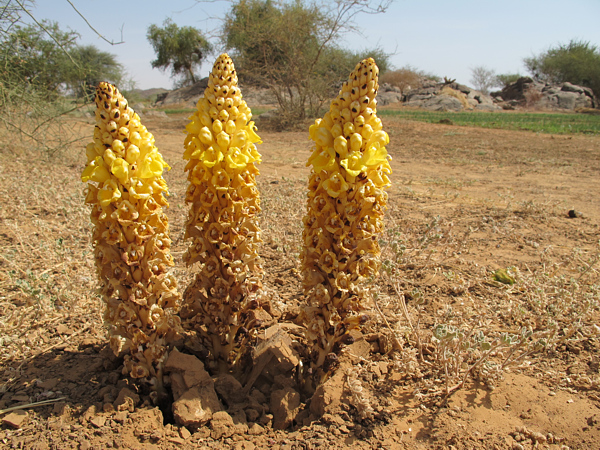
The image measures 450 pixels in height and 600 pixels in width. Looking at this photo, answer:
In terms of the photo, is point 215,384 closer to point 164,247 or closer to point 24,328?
point 164,247

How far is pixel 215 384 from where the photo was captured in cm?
220

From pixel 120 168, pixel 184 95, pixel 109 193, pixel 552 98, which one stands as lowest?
pixel 109 193

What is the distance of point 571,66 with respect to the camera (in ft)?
164

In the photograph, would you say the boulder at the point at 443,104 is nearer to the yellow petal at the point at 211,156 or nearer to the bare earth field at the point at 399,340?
the bare earth field at the point at 399,340

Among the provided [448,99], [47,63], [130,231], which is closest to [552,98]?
[448,99]

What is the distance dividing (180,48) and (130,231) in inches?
1962

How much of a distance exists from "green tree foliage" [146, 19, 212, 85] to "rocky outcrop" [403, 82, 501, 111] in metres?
24.6

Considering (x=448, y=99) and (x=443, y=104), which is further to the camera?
(x=448, y=99)

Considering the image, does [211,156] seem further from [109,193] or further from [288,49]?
[288,49]

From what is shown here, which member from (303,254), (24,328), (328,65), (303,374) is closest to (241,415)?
(303,374)

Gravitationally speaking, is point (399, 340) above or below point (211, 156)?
below

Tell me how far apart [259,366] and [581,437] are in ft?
5.59

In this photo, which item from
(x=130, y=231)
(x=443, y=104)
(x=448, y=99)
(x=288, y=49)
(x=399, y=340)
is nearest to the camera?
(x=130, y=231)

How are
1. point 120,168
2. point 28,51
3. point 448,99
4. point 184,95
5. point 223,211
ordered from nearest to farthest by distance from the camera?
1. point 120,168
2. point 223,211
3. point 28,51
4. point 448,99
5. point 184,95
